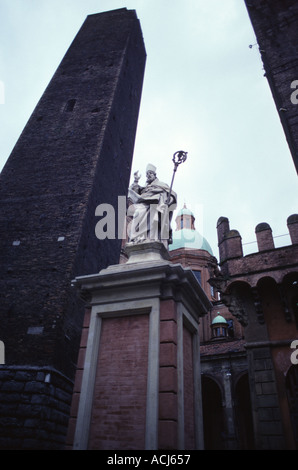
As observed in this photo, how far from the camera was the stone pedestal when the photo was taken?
3889 mm

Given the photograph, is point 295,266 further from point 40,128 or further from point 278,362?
point 40,128

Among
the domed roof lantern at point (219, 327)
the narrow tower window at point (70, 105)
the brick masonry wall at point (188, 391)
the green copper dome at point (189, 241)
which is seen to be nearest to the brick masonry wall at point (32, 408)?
the brick masonry wall at point (188, 391)

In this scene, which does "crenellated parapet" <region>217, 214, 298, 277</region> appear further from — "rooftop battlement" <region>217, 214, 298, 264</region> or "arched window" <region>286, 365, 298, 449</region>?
"arched window" <region>286, 365, 298, 449</region>

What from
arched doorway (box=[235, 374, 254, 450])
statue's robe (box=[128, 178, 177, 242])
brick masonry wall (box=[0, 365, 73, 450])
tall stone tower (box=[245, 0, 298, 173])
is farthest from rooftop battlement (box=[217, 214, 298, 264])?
arched doorway (box=[235, 374, 254, 450])

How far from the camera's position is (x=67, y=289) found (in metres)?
9.32

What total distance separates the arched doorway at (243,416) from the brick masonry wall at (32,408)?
557 inches

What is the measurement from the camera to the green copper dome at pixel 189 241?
35.2 meters

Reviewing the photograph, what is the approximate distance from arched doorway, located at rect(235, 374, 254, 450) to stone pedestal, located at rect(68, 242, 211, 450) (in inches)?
671

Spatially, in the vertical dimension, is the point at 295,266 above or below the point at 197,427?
above

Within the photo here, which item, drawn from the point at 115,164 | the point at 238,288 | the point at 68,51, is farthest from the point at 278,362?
the point at 68,51

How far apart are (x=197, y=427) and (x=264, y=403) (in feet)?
17.1

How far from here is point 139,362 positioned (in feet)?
14.0

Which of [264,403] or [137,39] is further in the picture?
[137,39]

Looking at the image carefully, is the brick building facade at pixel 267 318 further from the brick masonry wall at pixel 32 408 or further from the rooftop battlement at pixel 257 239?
the brick masonry wall at pixel 32 408
